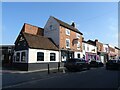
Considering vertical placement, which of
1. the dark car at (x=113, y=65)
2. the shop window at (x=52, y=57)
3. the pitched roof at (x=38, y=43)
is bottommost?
the dark car at (x=113, y=65)

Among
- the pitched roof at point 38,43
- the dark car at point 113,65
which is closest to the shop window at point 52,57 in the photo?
the pitched roof at point 38,43

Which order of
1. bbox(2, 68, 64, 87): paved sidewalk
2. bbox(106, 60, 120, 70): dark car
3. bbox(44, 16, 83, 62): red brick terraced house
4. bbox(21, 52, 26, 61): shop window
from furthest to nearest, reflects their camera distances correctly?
1. bbox(44, 16, 83, 62): red brick terraced house
2. bbox(106, 60, 120, 70): dark car
3. bbox(21, 52, 26, 61): shop window
4. bbox(2, 68, 64, 87): paved sidewalk

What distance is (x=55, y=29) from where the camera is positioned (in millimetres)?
36156

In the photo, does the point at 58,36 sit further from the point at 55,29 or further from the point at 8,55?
the point at 8,55

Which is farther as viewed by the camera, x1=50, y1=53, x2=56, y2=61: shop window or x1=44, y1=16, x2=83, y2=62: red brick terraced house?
x1=44, y1=16, x2=83, y2=62: red brick terraced house

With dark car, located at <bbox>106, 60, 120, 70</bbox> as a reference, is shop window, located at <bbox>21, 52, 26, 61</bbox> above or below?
above

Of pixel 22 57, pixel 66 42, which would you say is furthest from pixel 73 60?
pixel 66 42

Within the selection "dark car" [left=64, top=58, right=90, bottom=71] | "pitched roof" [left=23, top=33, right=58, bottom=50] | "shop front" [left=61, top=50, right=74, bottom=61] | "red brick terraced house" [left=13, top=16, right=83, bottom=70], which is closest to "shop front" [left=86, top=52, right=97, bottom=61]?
"red brick terraced house" [left=13, top=16, right=83, bottom=70]

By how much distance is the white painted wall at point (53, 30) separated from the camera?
3553 cm

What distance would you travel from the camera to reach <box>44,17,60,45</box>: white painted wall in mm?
35531

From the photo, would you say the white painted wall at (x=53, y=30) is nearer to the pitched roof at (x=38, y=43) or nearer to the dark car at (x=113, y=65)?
the pitched roof at (x=38, y=43)

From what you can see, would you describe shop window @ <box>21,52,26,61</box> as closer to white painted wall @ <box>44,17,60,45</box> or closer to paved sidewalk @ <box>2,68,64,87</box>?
paved sidewalk @ <box>2,68,64,87</box>

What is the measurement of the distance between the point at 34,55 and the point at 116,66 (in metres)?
12.5

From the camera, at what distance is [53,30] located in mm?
36625
